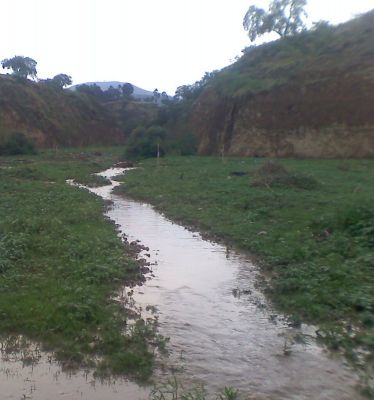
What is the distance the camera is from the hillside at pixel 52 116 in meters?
65.8

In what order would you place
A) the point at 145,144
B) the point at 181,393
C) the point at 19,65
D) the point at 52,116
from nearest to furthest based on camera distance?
the point at 181,393 → the point at 145,144 → the point at 52,116 → the point at 19,65

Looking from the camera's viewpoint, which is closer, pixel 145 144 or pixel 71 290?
pixel 71 290

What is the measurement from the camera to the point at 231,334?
7254mm

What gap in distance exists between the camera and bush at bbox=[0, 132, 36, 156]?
50406 millimetres

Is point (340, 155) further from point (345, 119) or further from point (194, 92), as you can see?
point (194, 92)

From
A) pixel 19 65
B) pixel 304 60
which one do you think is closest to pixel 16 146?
pixel 304 60

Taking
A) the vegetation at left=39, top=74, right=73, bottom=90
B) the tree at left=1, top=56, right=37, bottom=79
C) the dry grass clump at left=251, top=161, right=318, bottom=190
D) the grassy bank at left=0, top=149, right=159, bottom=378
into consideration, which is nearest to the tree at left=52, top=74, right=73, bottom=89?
the vegetation at left=39, top=74, right=73, bottom=90

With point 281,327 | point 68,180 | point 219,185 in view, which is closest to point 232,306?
point 281,327

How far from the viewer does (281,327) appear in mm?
7520

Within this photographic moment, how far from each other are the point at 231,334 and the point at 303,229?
21.3 feet

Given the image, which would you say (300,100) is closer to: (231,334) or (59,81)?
(231,334)

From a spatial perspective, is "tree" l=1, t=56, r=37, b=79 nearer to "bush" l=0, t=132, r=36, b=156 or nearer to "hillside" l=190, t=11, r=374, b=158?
"bush" l=0, t=132, r=36, b=156

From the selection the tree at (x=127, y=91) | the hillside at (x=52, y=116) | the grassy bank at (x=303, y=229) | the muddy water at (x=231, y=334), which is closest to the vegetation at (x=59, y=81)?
the hillside at (x=52, y=116)

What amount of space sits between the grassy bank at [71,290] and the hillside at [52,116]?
50.4 meters
